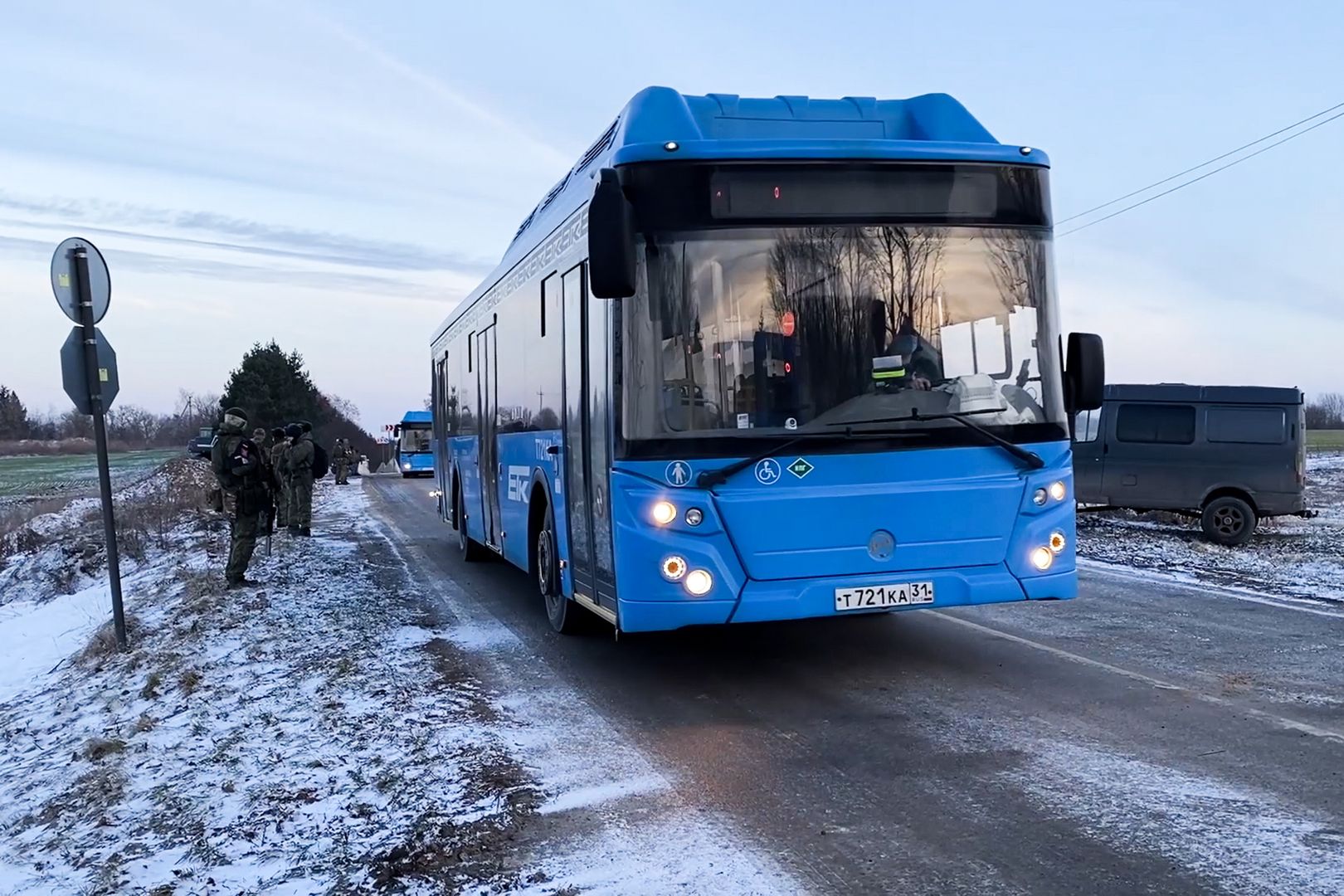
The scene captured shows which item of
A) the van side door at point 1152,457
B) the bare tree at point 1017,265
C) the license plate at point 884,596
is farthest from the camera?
the van side door at point 1152,457

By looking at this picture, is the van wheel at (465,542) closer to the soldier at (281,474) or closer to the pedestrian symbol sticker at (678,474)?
the soldier at (281,474)

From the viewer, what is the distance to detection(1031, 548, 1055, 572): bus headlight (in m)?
6.65

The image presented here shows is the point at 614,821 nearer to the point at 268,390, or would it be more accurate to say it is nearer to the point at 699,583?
the point at 699,583

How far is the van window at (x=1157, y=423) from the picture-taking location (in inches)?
653

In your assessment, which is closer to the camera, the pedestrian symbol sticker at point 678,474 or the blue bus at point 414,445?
the pedestrian symbol sticker at point 678,474

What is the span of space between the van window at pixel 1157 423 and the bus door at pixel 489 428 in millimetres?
10052

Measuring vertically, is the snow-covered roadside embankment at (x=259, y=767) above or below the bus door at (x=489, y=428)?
below

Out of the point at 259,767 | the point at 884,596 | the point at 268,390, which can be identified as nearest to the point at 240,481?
the point at 259,767

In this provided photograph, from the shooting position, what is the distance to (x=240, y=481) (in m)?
11.7

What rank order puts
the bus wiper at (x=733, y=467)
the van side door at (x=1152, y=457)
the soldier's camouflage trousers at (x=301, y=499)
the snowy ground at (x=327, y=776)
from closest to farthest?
the snowy ground at (x=327, y=776)
the bus wiper at (x=733, y=467)
the van side door at (x=1152, y=457)
the soldier's camouflage trousers at (x=301, y=499)

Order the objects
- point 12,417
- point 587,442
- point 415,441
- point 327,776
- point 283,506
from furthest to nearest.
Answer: point 12,417
point 415,441
point 283,506
point 587,442
point 327,776

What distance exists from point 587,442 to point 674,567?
4.12ft

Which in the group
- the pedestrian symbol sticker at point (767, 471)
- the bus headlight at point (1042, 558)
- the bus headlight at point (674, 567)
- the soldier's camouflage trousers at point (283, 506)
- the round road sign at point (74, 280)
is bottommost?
the soldier's camouflage trousers at point (283, 506)

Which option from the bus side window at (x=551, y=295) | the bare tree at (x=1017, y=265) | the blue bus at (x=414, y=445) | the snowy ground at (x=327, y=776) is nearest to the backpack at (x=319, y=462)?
the snowy ground at (x=327, y=776)
